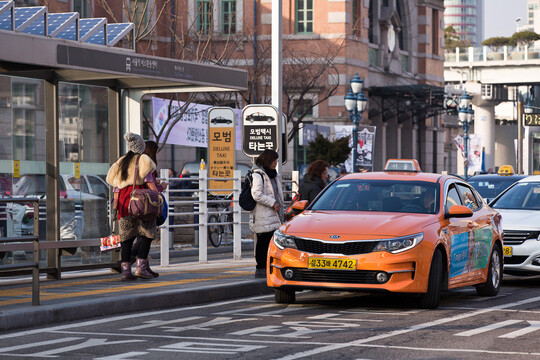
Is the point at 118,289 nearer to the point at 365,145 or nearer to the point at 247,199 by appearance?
the point at 247,199

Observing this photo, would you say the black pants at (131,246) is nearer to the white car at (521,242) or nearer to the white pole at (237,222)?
the white pole at (237,222)

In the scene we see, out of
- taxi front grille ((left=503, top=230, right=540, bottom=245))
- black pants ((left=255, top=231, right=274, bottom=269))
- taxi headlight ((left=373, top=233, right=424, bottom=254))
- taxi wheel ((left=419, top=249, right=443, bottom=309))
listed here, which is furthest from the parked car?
taxi headlight ((left=373, top=233, right=424, bottom=254))

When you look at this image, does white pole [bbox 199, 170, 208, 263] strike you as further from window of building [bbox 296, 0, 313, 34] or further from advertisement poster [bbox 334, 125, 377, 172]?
window of building [bbox 296, 0, 313, 34]

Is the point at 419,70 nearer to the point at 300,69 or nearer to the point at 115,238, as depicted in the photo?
the point at 300,69

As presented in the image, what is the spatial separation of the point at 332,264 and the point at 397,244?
0.71 metres

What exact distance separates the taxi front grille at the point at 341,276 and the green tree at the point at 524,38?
4555 inches

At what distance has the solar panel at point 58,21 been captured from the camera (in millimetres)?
14076

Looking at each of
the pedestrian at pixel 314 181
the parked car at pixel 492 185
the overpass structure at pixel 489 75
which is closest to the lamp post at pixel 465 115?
the overpass structure at pixel 489 75

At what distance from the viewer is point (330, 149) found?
125 feet

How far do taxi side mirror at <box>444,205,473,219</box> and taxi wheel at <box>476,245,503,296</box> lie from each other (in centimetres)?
161

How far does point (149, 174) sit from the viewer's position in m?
14.4

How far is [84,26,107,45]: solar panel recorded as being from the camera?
1492cm

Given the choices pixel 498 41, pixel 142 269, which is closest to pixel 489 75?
pixel 142 269

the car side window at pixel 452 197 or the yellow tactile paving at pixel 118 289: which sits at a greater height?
the car side window at pixel 452 197
